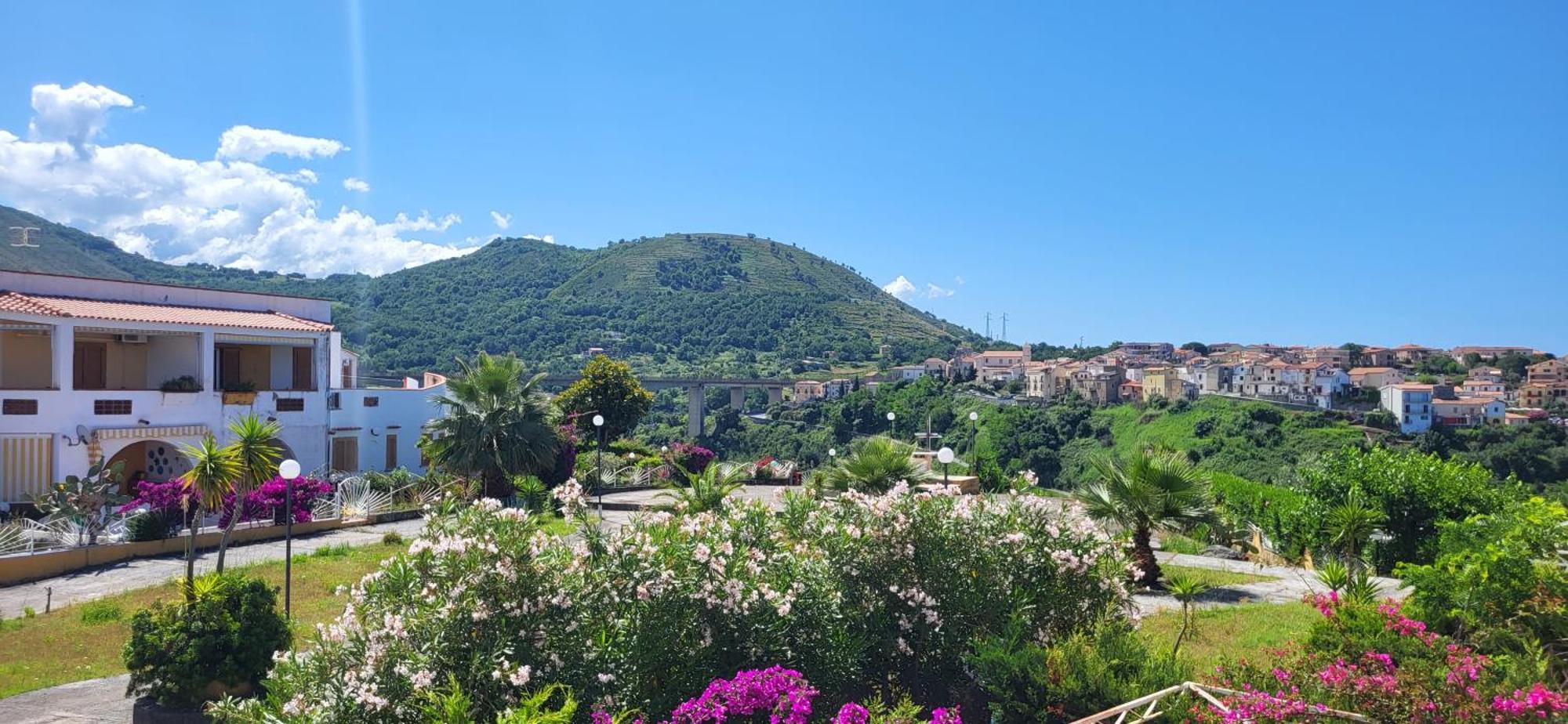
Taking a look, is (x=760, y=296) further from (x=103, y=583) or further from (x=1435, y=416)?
(x=103, y=583)

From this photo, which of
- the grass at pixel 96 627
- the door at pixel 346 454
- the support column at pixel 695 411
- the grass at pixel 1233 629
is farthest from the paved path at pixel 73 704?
the support column at pixel 695 411

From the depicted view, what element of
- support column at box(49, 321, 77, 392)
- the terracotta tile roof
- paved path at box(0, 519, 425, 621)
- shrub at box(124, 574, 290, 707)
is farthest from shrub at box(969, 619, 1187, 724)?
the terracotta tile roof

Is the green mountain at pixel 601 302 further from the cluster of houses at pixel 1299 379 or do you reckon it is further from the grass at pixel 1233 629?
the grass at pixel 1233 629

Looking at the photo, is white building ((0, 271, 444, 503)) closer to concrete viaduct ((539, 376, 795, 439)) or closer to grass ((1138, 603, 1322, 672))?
grass ((1138, 603, 1322, 672))

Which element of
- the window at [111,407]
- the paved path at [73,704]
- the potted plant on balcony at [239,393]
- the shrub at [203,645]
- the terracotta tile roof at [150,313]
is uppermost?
the terracotta tile roof at [150,313]

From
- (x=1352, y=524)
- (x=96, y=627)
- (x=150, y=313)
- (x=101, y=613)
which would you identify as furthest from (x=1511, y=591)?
(x=150, y=313)

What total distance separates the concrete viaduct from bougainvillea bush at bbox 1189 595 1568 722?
55734 millimetres

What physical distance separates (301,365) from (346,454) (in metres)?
2.60

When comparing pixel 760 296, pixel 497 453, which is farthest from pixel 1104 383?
pixel 497 453

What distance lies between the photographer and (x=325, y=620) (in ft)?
33.8

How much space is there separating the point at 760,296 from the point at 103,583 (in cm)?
12302

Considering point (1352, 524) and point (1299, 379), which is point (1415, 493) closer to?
point (1352, 524)

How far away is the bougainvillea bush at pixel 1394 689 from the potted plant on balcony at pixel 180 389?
841 inches

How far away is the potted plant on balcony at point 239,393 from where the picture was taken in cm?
2094
